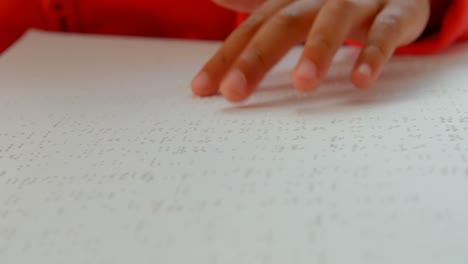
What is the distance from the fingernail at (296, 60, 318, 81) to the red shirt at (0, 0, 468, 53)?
26 centimetres

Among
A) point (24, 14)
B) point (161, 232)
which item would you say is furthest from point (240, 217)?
point (24, 14)

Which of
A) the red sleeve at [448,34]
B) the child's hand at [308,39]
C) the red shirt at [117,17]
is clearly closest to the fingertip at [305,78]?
the child's hand at [308,39]

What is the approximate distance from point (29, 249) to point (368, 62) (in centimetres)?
23

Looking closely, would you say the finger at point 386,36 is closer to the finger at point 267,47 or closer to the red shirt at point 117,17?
the finger at point 267,47

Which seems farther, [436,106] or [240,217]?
[436,106]

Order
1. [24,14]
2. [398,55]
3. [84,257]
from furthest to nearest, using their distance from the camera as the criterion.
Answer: [24,14] < [398,55] < [84,257]

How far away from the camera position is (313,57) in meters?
0.34

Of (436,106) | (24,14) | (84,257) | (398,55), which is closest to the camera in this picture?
(84,257)

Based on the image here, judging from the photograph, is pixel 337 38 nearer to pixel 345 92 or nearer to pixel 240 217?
pixel 345 92

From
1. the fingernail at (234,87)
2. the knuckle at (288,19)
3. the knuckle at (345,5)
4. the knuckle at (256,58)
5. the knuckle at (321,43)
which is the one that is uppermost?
the knuckle at (345,5)

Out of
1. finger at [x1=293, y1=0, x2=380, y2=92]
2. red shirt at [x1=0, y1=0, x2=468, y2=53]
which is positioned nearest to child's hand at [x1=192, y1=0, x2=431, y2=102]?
finger at [x1=293, y1=0, x2=380, y2=92]

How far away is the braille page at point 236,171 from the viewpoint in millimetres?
202

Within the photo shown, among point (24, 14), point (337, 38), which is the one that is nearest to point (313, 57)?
point (337, 38)

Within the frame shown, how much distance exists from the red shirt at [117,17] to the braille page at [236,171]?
18cm
